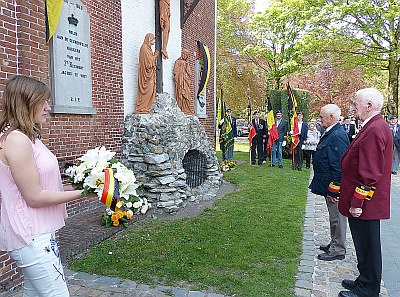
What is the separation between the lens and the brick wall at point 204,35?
1209cm

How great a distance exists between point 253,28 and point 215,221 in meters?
19.7

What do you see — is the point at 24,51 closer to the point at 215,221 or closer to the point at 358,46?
the point at 215,221

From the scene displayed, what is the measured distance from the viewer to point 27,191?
196 centimetres

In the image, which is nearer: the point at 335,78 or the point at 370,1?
the point at 370,1

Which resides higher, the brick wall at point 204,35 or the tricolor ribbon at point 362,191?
the brick wall at point 204,35

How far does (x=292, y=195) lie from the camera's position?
8406 mm

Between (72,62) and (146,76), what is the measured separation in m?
2.30

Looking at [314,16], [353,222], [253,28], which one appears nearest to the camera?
[353,222]

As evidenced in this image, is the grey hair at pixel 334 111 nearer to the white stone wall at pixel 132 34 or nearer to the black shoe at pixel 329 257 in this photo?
the black shoe at pixel 329 257

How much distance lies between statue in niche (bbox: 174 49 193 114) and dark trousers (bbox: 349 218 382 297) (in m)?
7.39

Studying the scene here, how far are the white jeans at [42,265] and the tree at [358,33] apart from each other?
58.1 feet

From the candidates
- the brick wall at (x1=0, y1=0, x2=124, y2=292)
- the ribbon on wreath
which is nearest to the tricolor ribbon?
the ribbon on wreath

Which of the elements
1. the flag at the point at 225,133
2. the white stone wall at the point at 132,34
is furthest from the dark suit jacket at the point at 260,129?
the white stone wall at the point at 132,34

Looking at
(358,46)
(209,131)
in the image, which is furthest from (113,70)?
(358,46)
